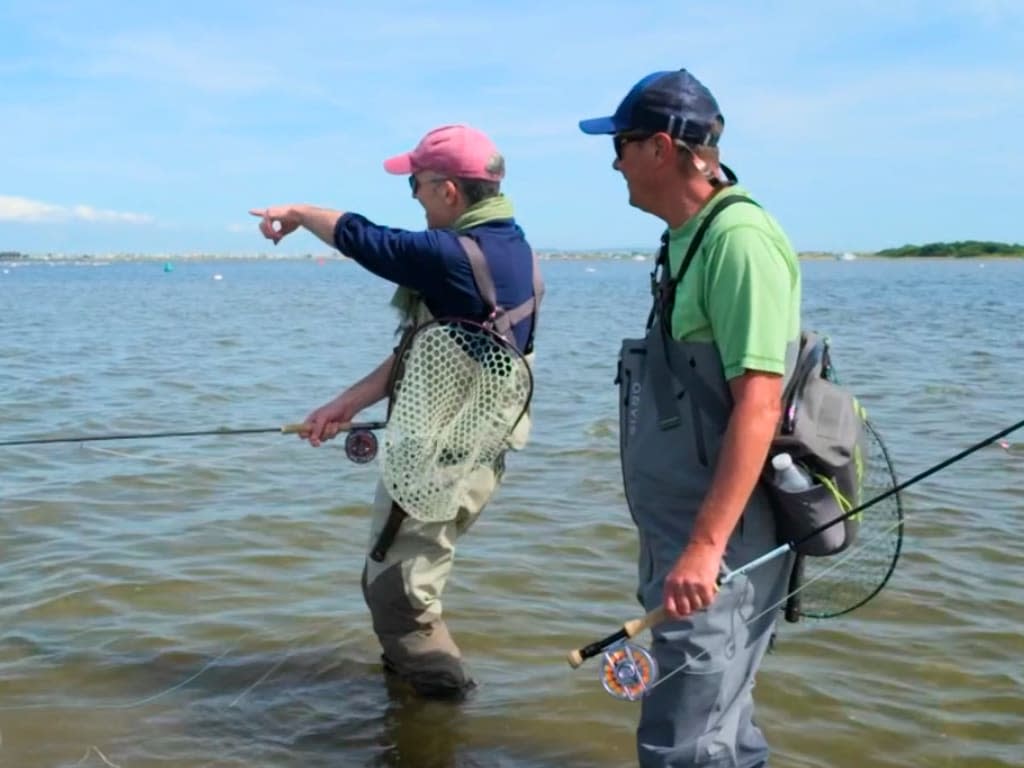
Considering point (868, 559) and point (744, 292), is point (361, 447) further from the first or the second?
point (744, 292)

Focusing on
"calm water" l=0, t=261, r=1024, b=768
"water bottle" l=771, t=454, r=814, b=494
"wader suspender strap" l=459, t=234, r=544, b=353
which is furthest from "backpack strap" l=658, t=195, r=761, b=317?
"calm water" l=0, t=261, r=1024, b=768

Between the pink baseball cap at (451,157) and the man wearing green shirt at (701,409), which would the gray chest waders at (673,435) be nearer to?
the man wearing green shirt at (701,409)

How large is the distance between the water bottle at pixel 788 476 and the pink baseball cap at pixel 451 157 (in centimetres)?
176

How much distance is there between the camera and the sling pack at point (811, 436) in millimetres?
3203

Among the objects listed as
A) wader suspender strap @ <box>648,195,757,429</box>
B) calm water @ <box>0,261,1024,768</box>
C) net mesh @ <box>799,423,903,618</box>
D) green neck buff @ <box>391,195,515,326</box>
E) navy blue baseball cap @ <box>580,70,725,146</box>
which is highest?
navy blue baseball cap @ <box>580,70,725,146</box>

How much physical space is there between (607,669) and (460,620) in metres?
2.79

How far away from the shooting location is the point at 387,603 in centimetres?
474

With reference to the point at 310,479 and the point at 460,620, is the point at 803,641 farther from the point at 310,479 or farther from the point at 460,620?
the point at 310,479

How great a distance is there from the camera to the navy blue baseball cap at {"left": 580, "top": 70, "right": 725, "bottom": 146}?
3.24m

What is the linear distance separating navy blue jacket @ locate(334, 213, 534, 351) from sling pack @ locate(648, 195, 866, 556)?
3.66ft

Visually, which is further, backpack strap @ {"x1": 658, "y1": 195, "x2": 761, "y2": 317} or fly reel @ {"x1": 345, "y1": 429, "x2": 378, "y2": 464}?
fly reel @ {"x1": 345, "y1": 429, "x2": 378, "y2": 464}

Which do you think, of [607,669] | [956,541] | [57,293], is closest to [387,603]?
[607,669]

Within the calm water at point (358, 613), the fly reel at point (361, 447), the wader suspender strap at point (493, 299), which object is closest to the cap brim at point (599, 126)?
the wader suspender strap at point (493, 299)

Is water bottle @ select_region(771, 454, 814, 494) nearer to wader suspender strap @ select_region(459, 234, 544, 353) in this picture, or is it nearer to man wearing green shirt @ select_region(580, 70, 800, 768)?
man wearing green shirt @ select_region(580, 70, 800, 768)
